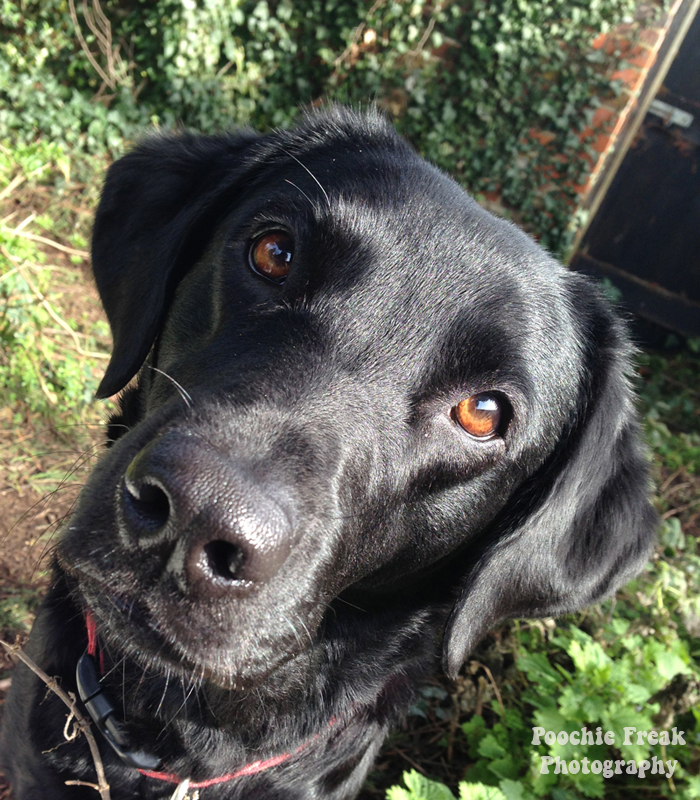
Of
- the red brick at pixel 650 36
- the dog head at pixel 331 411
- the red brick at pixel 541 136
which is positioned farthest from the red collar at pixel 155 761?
the red brick at pixel 650 36

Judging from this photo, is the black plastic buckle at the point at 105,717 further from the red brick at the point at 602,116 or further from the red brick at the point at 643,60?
the red brick at the point at 643,60

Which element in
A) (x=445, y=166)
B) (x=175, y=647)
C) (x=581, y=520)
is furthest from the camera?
(x=445, y=166)

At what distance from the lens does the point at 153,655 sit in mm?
1322

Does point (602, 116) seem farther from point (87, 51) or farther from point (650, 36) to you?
point (87, 51)

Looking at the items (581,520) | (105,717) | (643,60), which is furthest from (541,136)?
(105,717)

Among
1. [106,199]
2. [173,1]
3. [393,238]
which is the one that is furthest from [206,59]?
[393,238]

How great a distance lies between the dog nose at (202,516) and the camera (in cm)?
112

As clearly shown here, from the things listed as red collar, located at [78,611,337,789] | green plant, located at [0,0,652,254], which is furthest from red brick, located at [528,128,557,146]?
red collar, located at [78,611,337,789]

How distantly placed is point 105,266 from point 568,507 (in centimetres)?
162

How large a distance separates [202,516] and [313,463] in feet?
1.09

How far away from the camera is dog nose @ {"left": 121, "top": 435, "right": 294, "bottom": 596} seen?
1118mm

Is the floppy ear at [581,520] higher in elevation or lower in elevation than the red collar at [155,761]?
higher

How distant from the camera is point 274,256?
1761mm

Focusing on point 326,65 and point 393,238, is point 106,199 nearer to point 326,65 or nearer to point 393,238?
point 393,238
